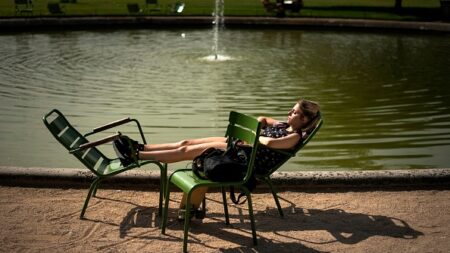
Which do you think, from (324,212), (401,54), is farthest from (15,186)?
(401,54)

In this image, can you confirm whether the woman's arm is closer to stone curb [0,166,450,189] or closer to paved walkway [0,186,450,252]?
paved walkway [0,186,450,252]

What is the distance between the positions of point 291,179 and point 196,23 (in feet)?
75.9

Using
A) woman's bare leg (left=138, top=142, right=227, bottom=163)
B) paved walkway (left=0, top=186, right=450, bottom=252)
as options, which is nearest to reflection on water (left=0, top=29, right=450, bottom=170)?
paved walkway (left=0, top=186, right=450, bottom=252)

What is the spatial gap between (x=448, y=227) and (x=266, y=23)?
23573 millimetres

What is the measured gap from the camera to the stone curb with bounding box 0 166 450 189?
257 inches

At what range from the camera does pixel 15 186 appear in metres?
6.57

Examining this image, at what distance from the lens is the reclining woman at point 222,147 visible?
18.6ft

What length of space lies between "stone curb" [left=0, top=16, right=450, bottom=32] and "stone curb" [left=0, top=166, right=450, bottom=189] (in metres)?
21.4

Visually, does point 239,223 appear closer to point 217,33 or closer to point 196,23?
point 217,33

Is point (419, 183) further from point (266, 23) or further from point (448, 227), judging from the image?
point (266, 23)

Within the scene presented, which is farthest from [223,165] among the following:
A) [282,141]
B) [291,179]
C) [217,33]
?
[217,33]

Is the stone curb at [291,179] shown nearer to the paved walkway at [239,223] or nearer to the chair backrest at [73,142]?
the paved walkway at [239,223]

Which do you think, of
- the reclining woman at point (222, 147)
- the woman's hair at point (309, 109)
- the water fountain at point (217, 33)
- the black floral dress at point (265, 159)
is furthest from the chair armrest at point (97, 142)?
the water fountain at point (217, 33)

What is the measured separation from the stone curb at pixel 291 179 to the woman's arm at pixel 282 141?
872mm
